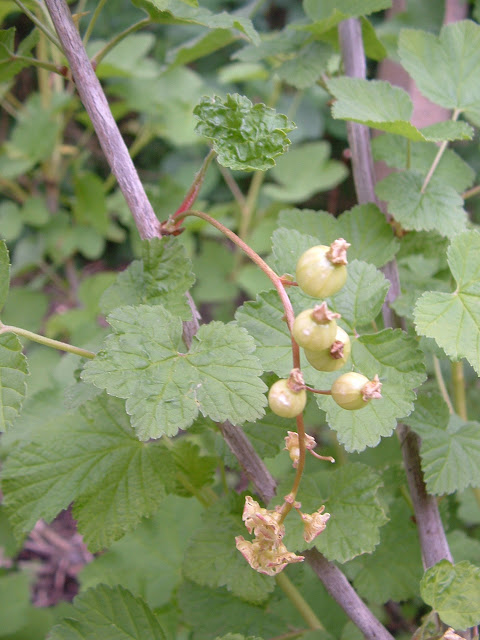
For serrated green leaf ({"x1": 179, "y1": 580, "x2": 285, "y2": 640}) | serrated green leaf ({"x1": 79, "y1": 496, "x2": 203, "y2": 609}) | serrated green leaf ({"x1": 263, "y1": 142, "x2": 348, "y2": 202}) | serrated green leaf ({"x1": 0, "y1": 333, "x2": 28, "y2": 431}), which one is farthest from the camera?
serrated green leaf ({"x1": 263, "y1": 142, "x2": 348, "y2": 202})

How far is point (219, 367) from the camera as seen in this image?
0.58 meters

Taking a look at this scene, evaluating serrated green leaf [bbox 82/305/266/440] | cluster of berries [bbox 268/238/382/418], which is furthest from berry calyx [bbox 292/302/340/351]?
serrated green leaf [bbox 82/305/266/440]

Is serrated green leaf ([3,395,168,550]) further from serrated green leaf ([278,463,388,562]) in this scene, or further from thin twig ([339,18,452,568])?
thin twig ([339,18,452,568])

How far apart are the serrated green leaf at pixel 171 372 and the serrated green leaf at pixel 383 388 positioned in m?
0.10

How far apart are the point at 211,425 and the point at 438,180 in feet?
1.59

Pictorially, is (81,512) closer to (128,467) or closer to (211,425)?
(128,467)

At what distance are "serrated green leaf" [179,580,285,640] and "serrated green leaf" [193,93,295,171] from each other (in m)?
0.66

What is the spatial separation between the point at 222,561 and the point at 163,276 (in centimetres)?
38

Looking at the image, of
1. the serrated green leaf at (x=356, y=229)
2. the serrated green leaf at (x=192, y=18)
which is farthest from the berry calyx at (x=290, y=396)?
the serrated green leaf at (x=192, y=18)

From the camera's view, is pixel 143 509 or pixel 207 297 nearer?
pixel 143 509

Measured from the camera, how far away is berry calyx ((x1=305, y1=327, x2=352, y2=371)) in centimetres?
49

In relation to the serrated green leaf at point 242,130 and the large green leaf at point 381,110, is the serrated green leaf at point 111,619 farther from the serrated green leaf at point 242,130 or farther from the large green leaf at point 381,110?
the large green leaf at point 381,110

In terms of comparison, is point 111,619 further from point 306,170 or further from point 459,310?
point 306,170

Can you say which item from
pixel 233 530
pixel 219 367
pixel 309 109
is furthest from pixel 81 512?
pixel 309 109
